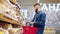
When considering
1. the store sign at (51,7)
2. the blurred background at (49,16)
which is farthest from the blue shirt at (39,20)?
the store sign at (51,7)

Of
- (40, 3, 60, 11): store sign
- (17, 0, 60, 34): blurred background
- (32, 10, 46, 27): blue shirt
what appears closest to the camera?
(32, 10, 46, 27): blue shirt

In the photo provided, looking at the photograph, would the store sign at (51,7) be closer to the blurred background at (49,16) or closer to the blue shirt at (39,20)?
the blurred background at (49,16)

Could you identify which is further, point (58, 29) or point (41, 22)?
point (58, 29)

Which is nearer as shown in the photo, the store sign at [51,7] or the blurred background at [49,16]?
the blurred background at [49,16]

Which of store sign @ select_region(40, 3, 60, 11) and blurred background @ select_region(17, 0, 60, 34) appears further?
store sign @ select_region(40, 3, 60, 11)

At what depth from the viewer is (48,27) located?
5445mm

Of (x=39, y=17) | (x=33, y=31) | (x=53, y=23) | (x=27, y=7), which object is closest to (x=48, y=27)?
(x=53, y=23)

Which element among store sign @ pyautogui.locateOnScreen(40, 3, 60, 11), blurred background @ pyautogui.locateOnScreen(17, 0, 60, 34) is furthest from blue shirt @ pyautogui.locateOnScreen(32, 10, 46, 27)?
store sign @ pyautogui.locateOnScreen(40, 3, 60, 11)

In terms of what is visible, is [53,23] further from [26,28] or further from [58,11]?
[26,28]

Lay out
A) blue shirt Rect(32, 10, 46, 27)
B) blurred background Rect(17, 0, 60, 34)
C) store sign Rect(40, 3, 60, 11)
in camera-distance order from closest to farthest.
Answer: blue shirt Rect(32, 10, 46, 27), blurred background Rect(17, 0, 60, 34), store sign Rect(40, 3, 60, 11)

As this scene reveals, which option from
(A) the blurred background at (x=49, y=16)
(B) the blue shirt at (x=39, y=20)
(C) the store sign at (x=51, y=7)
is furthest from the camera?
(C) the store sign at (x=51, y=7)

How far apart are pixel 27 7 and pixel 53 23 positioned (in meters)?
1.15

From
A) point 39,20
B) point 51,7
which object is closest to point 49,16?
point 51,7

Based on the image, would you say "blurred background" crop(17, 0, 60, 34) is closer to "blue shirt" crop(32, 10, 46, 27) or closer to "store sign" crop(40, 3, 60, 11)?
"store sign" crop(40, 3, 60, 11)
